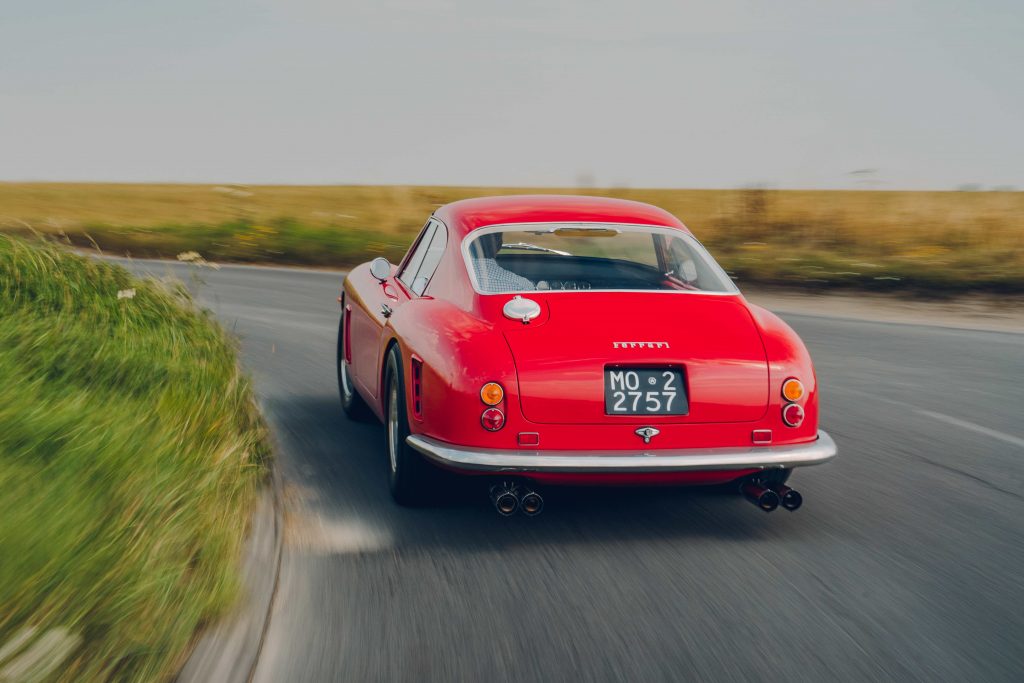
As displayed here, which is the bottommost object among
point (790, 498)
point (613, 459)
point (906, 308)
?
point (906, 308)

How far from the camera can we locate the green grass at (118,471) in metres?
3.48

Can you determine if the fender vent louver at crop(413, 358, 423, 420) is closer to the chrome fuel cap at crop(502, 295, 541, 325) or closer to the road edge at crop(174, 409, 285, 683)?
the chrome fuel cap at crop(502, 295, 541, 325)

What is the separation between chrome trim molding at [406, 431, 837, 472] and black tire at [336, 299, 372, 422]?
8.98 ft

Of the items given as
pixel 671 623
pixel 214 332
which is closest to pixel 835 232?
pixel 214 332

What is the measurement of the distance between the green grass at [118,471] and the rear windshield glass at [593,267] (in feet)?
4.83

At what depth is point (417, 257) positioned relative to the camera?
6.93 meters

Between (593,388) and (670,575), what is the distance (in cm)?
82

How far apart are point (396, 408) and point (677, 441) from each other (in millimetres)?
1495

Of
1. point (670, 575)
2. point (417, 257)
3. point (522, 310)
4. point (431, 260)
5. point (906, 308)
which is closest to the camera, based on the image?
point (670, 575)

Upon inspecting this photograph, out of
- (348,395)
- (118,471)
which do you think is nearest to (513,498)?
(118,471)

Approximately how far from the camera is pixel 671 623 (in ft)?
13.6

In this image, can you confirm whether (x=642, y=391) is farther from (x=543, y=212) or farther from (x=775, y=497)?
(x=543, y=212)

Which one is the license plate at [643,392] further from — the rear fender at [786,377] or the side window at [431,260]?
the side window at [431,260]

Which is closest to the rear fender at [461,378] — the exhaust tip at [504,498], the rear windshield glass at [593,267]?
the exhaust tip at [504,498]
